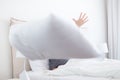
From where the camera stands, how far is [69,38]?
0.44m

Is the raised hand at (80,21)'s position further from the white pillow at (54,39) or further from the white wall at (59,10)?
the white wall at (59,10)

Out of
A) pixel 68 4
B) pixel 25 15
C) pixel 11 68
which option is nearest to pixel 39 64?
pixel 11 68

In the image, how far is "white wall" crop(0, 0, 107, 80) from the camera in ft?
10.3

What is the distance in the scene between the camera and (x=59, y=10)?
377cm

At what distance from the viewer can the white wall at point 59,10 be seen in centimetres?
315

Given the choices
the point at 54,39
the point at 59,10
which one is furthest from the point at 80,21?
the point at 59,10

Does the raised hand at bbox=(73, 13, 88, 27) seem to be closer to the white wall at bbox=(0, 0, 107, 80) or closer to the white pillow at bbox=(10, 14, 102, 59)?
the white pillow at bbox=(10, 14, 102, 59)

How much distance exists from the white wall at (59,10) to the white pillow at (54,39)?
2238 millimetres

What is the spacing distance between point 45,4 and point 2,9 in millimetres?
817

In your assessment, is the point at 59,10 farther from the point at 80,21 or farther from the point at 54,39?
the point at 54,39

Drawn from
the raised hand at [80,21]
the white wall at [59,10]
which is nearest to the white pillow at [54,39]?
the raised hand at [80,21]

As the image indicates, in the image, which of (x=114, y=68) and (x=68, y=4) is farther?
(x=68, y=4)

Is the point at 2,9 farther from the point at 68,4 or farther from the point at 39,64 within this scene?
the point at 68,4

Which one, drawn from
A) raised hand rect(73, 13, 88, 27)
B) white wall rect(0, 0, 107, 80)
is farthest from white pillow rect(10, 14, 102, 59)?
white wall rect(0, 0, 107, 80)
